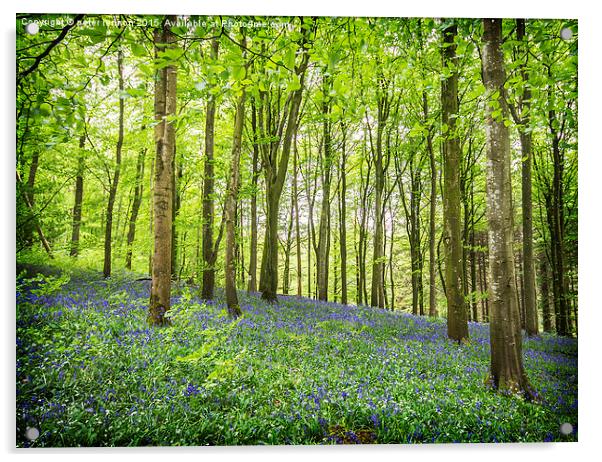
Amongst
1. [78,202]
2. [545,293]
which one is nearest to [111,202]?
[78,202]

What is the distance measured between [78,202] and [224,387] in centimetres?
294

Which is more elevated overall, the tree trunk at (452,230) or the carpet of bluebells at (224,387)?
the tree trunk at (452,230)

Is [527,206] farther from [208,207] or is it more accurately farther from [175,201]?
[175,201]

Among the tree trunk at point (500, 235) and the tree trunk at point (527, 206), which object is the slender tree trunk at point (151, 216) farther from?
the tree trunk at point (527, 206)

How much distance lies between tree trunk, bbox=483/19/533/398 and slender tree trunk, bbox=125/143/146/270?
4.45 metres

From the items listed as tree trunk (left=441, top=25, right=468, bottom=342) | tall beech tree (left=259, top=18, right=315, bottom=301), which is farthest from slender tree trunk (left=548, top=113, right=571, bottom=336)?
tall beech tree (left=259, top=18, right=315, bottom=301)

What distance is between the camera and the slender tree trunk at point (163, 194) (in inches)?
190

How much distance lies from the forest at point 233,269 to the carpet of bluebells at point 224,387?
21 mm

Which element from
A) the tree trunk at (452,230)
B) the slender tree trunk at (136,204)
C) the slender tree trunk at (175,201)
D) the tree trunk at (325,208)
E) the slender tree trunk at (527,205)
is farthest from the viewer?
the tree trunk at (325,208)

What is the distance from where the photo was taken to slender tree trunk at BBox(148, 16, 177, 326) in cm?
482

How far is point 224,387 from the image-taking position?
12.8ft

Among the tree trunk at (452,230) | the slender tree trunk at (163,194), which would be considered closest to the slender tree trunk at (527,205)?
the tree trunk at (452,230)

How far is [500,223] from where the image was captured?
4.11 metres

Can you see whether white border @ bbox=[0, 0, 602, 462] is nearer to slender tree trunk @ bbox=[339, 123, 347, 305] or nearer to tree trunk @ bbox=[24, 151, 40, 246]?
tree trunk @ bbox=[24, 151, 40, 246]
